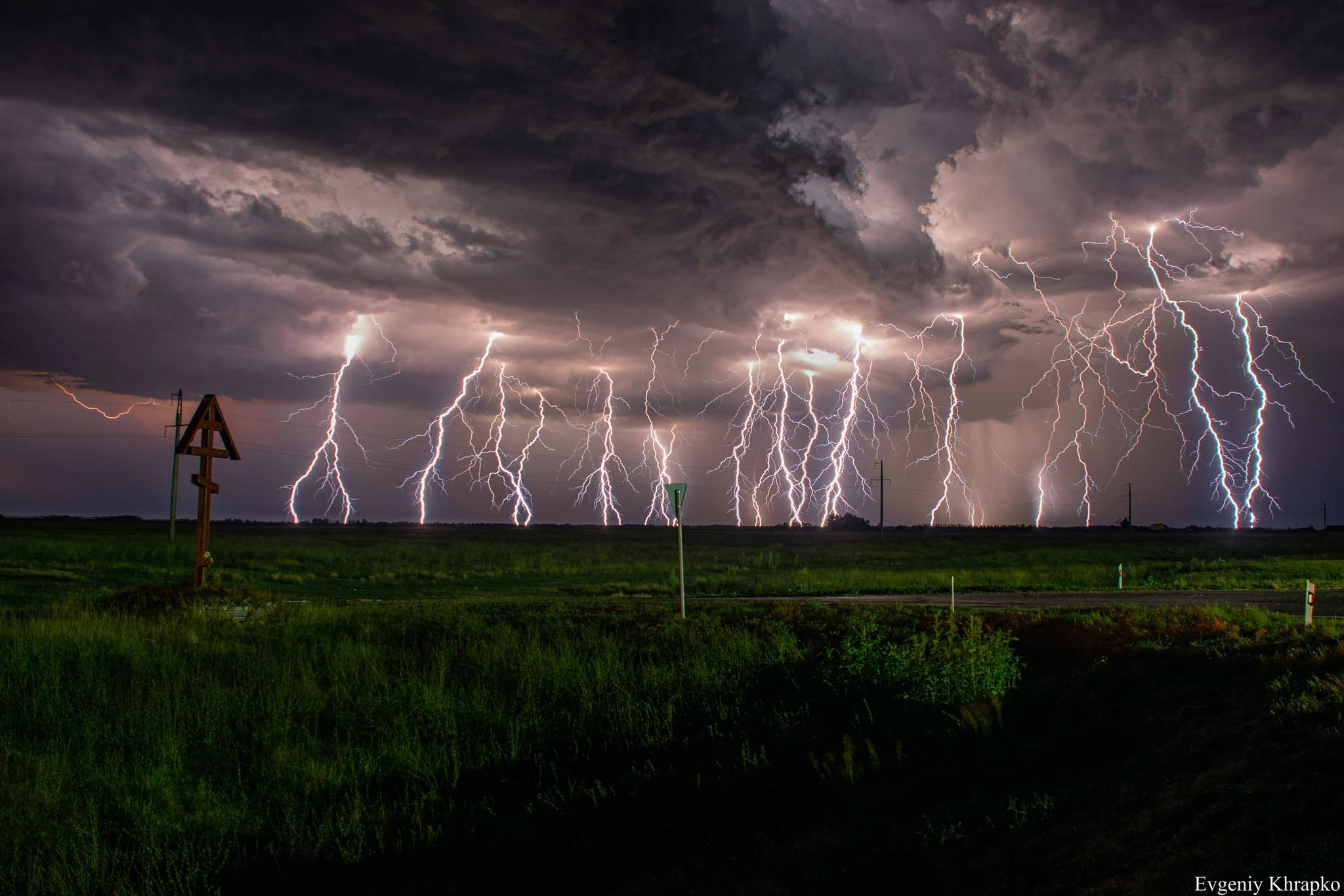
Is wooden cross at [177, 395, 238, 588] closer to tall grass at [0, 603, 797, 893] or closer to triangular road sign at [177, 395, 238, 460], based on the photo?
triangular road sign at [177, 395, 238, 460]

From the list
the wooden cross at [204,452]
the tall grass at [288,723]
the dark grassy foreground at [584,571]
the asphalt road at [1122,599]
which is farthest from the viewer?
the dark grassy foreground at [584,571]

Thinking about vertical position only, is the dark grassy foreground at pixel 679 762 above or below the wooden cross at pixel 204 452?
below

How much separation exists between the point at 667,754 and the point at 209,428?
12302mm

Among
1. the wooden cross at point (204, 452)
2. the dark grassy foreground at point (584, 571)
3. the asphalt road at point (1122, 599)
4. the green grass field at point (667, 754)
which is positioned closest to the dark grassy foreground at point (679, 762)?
the green grass field at point (667, 754)

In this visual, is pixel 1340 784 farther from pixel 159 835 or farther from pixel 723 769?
pixel 159 835

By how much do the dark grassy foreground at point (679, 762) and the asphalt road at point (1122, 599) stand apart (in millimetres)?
8825

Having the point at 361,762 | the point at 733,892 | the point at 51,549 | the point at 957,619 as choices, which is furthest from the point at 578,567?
the point at 733,892

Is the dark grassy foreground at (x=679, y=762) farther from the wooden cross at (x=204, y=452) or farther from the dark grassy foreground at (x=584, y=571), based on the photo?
the dark grassy foreground at (x=584, y=571)

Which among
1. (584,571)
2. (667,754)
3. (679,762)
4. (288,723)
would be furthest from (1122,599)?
(584,571)

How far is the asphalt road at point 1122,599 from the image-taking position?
59.6 feet

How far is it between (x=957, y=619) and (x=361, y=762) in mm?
9022

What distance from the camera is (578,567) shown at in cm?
3591

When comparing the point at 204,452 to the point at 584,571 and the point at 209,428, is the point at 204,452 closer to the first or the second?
the point at 209,428

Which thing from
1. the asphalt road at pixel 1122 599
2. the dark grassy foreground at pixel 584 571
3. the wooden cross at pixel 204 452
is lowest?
the dark grassy foreground at pixel 584 571
